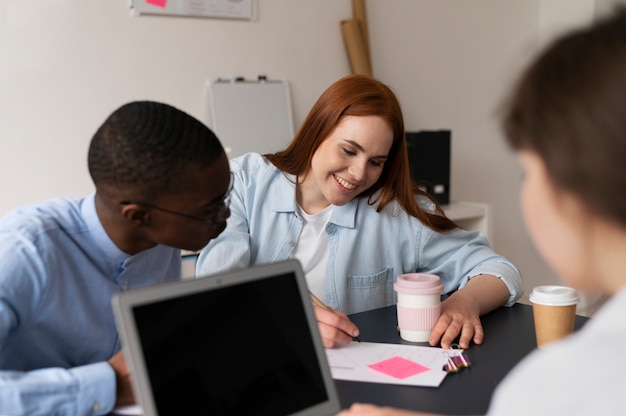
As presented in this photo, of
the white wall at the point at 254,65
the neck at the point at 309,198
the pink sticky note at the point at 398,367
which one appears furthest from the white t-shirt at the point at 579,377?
the white wall at the point at 254,65

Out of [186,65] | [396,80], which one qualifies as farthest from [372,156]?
[396,80]

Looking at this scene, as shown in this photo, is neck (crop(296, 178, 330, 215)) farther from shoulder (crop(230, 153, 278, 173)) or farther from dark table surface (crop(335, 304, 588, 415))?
dark table surface (crop(335, 304, 588, 415))

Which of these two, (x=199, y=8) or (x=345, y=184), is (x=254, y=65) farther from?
(x=345, y=184)

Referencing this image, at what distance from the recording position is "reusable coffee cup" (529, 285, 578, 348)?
45.6 inches

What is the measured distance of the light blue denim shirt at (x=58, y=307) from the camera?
87 centimetres

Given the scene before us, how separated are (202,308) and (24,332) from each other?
351mm

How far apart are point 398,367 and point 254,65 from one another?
2.08 m

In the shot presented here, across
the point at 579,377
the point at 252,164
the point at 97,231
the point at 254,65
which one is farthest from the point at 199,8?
the point at 579,377

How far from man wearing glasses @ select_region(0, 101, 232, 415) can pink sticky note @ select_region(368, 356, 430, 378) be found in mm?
364

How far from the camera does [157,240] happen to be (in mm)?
1061

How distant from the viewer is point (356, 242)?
1637mm

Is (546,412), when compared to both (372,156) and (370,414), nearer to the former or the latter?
(370,414)

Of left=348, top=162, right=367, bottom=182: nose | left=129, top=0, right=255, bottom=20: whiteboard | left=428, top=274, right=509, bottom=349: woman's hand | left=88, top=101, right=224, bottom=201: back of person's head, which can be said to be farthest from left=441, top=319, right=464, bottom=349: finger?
left=129, top=0, right=255, bottom=20: whiteboard

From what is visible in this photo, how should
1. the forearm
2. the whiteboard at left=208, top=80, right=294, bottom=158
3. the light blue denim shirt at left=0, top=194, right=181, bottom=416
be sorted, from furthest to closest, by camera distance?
the whiteboard at left=208, top=80, right=294, bottom=158 → the forearm → the light blue denim shirt at left=0, top=194, right=181, bottom=416
